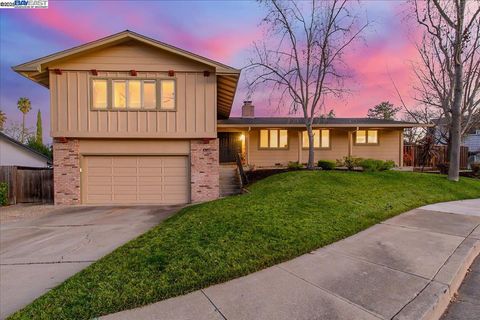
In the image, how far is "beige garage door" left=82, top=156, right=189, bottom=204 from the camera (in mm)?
10805

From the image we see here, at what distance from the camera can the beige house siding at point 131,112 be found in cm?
1046

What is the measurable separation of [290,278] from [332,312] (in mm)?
800

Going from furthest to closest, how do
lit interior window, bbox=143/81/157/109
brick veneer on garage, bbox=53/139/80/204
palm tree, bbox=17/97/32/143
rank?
palm tree, bbox=17/97/32/143
lit interior window, bbox=143/81/157/109
brick veneer on garage, bbox=53/139/80/204

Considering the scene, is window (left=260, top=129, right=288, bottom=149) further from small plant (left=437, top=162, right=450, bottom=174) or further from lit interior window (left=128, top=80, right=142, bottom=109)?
small plant (left=437, top=162, right=450, bottom=174)

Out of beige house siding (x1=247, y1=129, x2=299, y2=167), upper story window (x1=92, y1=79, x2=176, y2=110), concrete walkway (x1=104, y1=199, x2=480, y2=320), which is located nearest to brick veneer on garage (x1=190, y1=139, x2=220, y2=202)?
upper story window (x1=92, y1=79, x2=176, y2=110)

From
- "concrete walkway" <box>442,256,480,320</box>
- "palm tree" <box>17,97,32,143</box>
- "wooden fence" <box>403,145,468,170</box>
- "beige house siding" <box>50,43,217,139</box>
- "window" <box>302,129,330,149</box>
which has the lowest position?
"concrete walkway" <box>442,256,480,320</box>

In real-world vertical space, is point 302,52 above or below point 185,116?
above

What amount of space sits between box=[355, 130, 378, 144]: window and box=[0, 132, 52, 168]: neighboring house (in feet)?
68.7

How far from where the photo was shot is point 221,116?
19.1 metres

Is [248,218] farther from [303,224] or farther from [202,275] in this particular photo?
[202,275]

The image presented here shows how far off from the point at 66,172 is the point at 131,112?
3.59 meters

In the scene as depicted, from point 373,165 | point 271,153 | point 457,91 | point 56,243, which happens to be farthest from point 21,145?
point 457,91

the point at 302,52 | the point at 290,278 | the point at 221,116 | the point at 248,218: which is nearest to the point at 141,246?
the point at 248,218

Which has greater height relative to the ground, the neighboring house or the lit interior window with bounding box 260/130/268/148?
the lit interior window with bounding box 260/130/268/148
